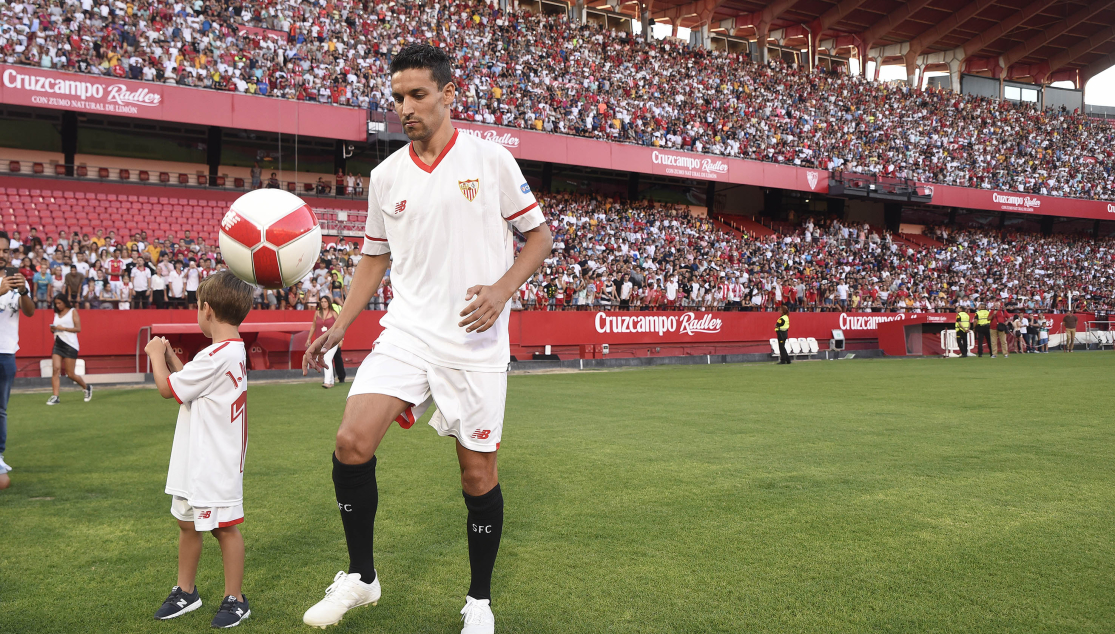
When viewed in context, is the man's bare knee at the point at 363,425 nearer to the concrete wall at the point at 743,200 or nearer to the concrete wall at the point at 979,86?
the concrete wall at the point at 743,200

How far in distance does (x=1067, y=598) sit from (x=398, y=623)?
116 inches

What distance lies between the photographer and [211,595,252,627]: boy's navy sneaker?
127 inches

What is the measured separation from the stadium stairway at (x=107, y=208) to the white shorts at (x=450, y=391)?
2258cm

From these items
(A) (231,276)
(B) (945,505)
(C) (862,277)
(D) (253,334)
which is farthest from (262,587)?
(C) (862,277)

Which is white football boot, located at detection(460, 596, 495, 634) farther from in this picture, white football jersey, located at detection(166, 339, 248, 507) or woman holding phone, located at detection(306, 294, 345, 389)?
woman holding phone, located at detection(306, 294, 345, 389)

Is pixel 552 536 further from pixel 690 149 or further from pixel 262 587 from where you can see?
pixel 690 149

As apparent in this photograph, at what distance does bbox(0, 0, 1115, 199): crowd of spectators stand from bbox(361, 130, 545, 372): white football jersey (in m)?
24.8

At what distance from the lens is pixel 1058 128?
47.6 meters

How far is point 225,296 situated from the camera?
3.54 m

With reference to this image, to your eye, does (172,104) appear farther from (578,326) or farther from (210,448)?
(210,448)

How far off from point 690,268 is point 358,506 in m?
27.2

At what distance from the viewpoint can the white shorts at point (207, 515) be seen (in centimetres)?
338

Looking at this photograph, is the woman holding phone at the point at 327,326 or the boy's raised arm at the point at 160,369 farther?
the woman holding phone at the point at 327,326

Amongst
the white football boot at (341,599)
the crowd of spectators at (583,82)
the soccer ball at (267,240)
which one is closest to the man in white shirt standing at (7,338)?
the soccer ball at (267,240)
